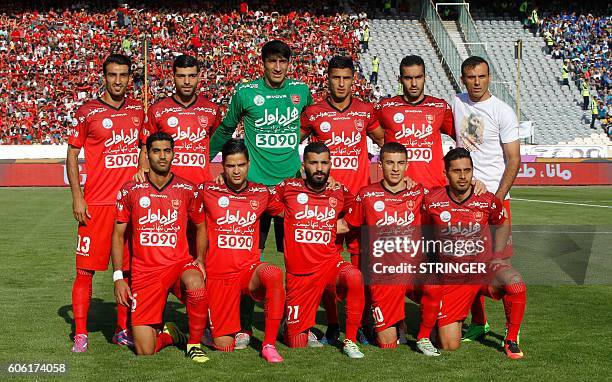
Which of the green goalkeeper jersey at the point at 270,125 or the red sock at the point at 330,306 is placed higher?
the green goalkeeper jersey at the point at 270,125

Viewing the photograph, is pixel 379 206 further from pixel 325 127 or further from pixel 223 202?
pixel 223 202

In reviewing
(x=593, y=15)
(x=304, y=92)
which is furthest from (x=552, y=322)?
(x=593, y=15)

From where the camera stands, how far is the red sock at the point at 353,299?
23.5ft

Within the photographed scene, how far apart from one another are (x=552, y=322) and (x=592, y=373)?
193cm

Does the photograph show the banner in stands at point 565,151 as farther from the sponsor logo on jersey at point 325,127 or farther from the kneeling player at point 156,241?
the kneeling player at point 156,241

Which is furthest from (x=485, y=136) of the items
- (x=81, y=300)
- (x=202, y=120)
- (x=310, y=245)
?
(x=81, y=300)

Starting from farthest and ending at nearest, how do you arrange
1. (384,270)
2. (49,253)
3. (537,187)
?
(537,187) < (49,253) < (384,270)

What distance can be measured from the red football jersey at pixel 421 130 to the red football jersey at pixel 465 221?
528mm

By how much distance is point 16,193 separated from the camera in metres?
26.5

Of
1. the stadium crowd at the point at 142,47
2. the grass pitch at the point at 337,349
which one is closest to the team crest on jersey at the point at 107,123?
the grass pitch at the point at 337,349

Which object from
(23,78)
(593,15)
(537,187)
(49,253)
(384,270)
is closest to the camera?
(384,270)

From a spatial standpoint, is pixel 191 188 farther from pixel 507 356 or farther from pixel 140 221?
pixel 507 356

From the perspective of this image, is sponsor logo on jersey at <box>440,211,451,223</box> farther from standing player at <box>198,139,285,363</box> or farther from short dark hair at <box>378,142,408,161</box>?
standing player at <box>198,139,285,363</box>

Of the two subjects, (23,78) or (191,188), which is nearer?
(191,188)
